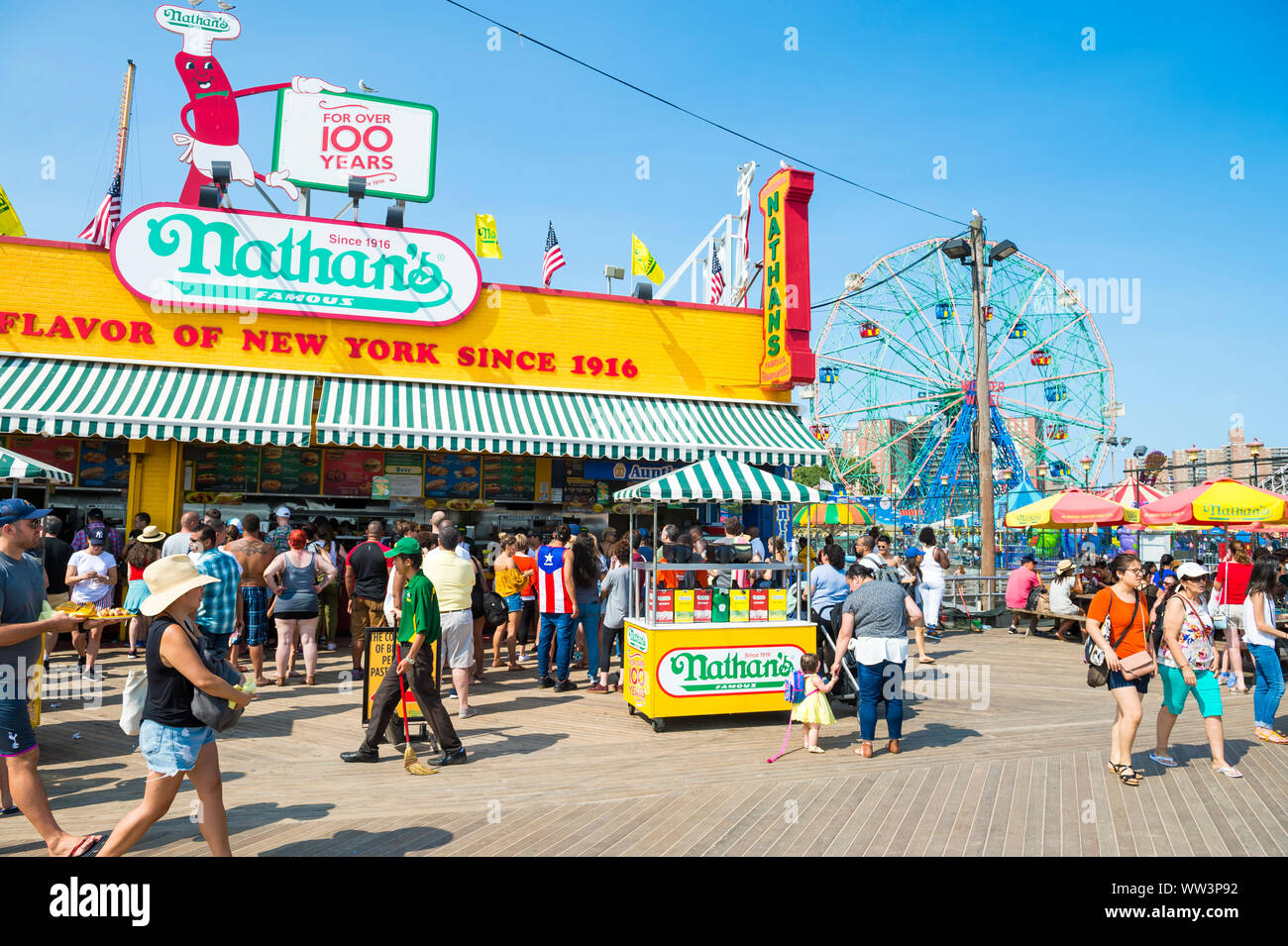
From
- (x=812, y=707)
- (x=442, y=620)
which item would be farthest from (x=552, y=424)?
(x=812, y=707)

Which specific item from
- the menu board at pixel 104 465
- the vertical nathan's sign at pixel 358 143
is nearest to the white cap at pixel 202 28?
the vertical nathan's sign at pixel 358 143

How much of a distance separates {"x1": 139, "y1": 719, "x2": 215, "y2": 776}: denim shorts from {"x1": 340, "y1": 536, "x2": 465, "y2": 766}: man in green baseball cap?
2566mm

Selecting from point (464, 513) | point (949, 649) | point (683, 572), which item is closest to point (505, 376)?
point (464, 513)

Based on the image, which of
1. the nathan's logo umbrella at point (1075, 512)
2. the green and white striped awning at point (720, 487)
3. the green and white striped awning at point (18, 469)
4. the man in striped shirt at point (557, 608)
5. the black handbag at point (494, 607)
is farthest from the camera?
the nathan's logo umbrella at point (1075, 512)

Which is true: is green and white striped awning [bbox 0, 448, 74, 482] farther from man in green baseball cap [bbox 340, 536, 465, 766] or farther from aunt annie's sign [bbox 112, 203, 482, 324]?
man in green baseball cap [bbox 340, 536, 465, 766]

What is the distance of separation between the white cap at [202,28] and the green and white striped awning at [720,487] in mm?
10809

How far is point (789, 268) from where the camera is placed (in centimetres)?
1362

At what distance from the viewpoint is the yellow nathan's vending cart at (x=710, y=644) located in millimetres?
7691

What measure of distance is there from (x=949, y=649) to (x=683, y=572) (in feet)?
20.1

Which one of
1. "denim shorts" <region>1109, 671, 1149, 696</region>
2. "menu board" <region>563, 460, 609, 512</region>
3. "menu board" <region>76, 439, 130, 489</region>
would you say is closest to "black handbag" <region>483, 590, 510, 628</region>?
"menu board" <region>563, 460, 609, 512</region>

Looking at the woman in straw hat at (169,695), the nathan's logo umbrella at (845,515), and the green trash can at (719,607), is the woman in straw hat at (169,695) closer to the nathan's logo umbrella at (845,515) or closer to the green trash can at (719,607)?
the green trash can at (719,607)

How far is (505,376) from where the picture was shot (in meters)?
13.6
